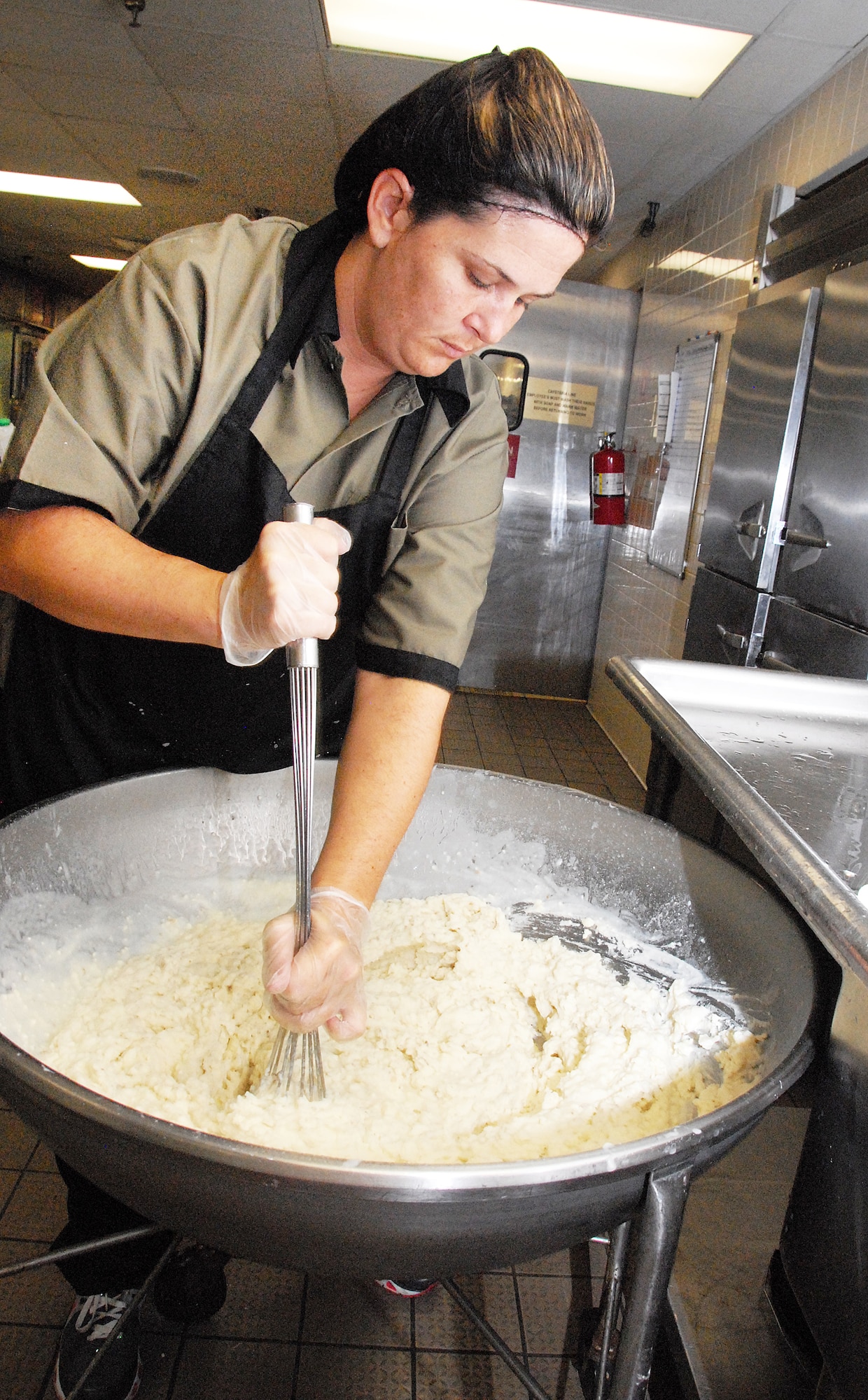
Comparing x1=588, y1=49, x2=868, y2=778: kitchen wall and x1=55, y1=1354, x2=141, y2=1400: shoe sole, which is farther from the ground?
x1=588, y1=49, x2=868, y2=778: kitchen wall

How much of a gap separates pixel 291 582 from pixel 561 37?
3132 mm

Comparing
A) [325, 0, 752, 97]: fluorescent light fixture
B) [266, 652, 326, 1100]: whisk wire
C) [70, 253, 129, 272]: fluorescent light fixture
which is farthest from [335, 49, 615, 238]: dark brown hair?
[70, 253, 129, 272]: fluorescent light fixture

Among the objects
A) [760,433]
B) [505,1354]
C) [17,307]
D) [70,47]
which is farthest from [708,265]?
[17,307]

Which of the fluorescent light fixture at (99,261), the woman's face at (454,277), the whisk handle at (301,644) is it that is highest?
the fluorescent light fixture at (99,261)

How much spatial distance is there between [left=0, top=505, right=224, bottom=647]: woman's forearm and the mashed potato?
1.36 ft

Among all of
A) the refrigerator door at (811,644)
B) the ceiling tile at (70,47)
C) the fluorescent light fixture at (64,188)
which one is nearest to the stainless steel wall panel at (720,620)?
the refrigerator door at (811,644)

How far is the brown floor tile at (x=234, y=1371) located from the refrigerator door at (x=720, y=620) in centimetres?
204

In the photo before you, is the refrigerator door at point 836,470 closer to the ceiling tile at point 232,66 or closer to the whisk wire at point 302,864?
the whisk wire at point 302,864

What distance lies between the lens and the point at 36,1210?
156 cm

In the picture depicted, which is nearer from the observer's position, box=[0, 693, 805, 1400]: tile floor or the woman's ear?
the woman's ear

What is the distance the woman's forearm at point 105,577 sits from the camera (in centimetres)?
87

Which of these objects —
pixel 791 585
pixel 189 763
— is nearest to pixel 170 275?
pixel 189 763

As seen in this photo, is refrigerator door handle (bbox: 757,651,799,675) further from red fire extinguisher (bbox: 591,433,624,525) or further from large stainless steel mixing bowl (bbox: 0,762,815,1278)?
red fire extinguisher (bbox: 591,433,624,525)

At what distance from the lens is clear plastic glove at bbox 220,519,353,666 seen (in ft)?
2.56
